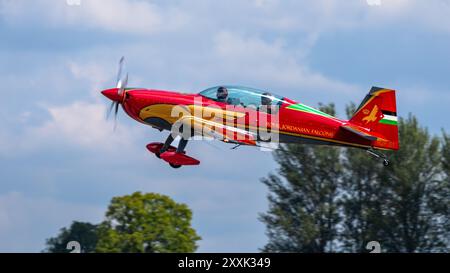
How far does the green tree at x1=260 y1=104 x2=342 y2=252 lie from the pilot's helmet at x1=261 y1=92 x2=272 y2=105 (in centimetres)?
2691

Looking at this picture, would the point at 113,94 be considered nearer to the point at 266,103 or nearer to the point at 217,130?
the point at 217,130

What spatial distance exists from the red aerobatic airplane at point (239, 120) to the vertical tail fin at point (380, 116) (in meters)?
0.03

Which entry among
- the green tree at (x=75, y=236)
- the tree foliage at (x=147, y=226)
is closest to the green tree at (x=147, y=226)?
the tree foliage at (x=147, y=226)

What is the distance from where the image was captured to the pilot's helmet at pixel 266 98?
94.1 ft

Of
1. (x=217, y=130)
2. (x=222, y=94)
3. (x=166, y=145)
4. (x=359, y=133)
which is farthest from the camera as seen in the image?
(x=359, y=133)

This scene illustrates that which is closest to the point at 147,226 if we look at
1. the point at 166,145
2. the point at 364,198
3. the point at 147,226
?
the point at 147,226

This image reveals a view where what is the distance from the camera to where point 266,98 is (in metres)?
28.8

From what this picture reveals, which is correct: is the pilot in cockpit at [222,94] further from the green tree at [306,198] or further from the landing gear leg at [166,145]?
the green tree at [306,198]

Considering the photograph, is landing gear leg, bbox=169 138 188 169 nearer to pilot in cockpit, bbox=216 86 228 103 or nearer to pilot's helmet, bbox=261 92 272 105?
pilot in cockpit, bbox=216 86 228 103

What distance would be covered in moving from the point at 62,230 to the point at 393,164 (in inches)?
1445

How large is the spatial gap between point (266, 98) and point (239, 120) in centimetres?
107
